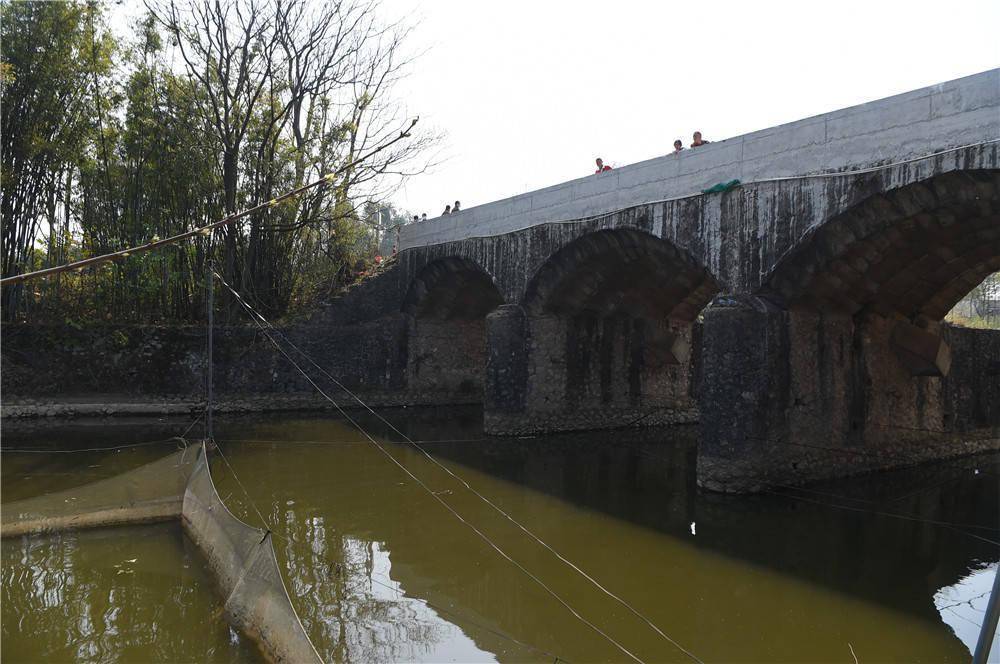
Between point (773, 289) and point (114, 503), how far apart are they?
26.9 feet

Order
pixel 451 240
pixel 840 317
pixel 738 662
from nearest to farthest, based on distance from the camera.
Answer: pixel 738 662
pixel 840 317
pixel 451 240

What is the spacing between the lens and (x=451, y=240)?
15391mm

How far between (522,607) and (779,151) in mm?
6344

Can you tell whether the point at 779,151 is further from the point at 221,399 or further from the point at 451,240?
the point at 221,399

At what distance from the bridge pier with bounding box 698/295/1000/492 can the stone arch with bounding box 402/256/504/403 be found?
28.0 ft

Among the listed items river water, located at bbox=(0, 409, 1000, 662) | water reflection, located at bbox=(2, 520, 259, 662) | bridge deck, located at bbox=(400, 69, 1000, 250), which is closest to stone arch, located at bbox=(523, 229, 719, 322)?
bridge deck, located at bbox=(400, 69, 1000, 250)

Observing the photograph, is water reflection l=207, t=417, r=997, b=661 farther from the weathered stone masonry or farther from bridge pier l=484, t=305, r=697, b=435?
bridge pier l=484, t=305, r=697, b=435

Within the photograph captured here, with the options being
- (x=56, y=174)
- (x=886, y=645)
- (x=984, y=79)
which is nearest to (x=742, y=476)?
(x=886, y=645)

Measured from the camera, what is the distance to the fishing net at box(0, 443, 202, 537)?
650 cm

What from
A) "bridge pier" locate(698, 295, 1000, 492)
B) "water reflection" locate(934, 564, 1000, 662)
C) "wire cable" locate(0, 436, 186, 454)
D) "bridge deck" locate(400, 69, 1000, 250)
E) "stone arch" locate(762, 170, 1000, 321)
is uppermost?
"bridge deck" locate(400, 69, 1000, 250)

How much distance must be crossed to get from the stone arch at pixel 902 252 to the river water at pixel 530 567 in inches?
108

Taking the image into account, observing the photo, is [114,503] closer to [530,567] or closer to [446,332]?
[530,567]

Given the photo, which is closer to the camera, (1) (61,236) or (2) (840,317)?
(2) (840,317)

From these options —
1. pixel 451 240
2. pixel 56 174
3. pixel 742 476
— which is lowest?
pixel 742 476
